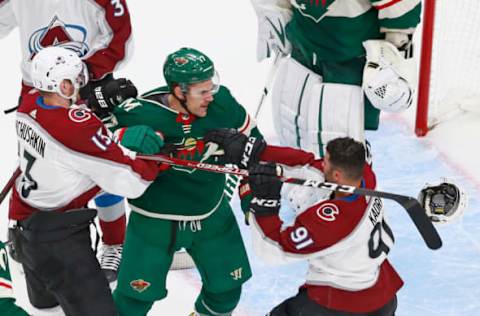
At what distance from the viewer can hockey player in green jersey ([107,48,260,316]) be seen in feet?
10.4

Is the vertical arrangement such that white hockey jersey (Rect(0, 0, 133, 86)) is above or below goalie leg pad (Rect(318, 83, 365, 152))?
above

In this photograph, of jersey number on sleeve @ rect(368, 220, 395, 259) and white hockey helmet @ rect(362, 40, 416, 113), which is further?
white hockey helmet @ rect(362, 40, 416, 113)

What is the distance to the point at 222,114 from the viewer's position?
3271mm

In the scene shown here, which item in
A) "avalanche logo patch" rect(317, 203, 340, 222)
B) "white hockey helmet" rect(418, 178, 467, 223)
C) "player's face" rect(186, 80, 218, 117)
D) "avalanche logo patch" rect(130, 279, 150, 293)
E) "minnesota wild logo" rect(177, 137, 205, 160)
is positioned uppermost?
"player's face" rect(186, 80, 218, 117)

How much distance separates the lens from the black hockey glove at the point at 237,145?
3.10 metres

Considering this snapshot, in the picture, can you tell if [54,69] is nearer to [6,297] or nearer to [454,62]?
[6,297]

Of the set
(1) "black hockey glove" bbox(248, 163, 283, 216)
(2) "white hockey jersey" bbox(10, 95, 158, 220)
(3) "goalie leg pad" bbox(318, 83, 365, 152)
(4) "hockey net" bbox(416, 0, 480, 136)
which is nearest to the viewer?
(1) "black hockey glove" bbox(248, 163, 283, 216)

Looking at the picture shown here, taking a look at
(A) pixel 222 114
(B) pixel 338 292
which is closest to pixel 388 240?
(B) pixel 338 292

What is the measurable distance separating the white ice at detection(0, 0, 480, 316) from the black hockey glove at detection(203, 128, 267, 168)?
3.13 feet

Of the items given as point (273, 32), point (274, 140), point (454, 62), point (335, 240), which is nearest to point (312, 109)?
point (273, 32)

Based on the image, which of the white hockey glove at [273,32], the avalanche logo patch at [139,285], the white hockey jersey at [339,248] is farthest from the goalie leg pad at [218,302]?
the white hockey glove at [273,32]

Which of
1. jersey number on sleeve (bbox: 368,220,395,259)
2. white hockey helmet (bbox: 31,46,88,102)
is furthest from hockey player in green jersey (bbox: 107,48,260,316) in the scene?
jersey number on sleeve (bbox: 368,220,395,259)

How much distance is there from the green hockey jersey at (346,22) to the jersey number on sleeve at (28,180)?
49.5 inches

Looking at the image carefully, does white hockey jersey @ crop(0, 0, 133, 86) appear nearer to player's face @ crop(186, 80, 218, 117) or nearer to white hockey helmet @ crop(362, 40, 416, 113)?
player's face @ crop(186, 80, 218, 117)
